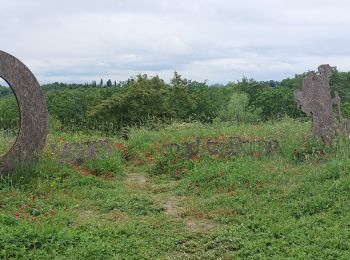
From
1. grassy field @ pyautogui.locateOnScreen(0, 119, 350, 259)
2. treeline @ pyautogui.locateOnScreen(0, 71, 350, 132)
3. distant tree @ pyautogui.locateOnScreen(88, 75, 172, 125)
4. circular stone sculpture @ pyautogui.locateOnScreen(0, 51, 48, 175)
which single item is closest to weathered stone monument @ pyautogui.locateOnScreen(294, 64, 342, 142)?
grassy field @ pyautogui.locateOnScreen(0, 119, 350, 259)

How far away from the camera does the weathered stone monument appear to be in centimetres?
1045

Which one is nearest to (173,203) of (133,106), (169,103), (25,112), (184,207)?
(184,207)

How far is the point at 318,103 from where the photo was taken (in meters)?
10.6

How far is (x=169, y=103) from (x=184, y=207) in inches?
1097

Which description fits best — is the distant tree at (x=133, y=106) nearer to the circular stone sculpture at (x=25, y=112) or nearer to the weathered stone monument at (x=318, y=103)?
the weathered stone monument at (x=318, y=103)

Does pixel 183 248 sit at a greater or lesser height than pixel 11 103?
lesser

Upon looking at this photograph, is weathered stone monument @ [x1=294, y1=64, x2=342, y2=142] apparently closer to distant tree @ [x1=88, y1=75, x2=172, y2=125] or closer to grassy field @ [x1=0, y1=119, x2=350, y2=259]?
grassy field @ [x1=0, y1=119, x2=350, y2=259]

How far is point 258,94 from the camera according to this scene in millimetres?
45875

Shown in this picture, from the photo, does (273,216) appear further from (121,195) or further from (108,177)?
(108,177)

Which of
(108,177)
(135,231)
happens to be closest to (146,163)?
(108,177)

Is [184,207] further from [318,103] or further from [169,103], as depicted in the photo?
[169,103]

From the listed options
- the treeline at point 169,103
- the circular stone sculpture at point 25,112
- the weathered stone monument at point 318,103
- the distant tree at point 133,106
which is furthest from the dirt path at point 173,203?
the distant tree at point 133,106

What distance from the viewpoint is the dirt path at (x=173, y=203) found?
6848 mm

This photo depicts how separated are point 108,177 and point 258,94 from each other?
37.6m
